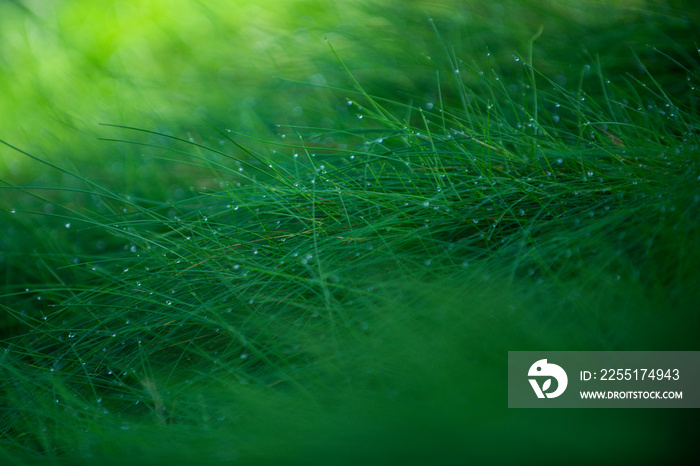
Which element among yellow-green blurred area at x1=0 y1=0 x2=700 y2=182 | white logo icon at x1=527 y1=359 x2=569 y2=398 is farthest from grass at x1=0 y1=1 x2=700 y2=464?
yellow-green blurred area at x1=0 y1=0 x2=700 y2=182

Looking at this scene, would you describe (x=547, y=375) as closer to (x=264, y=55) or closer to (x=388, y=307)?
(x=388, y=307)

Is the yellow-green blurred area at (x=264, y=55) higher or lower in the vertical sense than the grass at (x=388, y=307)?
higher

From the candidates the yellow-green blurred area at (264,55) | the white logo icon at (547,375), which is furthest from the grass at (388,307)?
the yellow-green blurred area at (264,55)

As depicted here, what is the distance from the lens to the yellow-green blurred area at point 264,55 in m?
1.74

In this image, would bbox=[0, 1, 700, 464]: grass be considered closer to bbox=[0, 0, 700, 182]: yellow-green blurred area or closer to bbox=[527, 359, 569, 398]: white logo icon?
bbox=[527, 359, 569, 398]: white logo icon

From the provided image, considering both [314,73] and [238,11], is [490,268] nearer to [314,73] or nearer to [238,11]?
[314,73]

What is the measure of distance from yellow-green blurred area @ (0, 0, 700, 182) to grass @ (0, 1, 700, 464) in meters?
0.22

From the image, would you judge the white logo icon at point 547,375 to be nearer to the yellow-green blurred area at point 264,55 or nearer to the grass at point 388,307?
the grass at point 388,307

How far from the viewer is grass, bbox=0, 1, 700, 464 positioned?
92 centimetres

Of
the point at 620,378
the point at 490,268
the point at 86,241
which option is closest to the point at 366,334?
the point at 490,268

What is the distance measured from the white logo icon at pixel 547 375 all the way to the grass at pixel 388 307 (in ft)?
0.12

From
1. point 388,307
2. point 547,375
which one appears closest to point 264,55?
point 388,307

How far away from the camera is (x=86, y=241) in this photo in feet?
5.73

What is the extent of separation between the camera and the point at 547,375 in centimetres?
98
